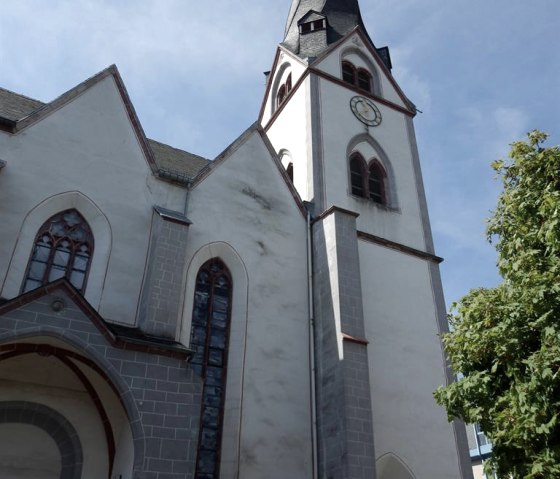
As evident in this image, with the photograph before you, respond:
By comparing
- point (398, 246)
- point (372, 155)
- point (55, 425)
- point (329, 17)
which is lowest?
point (55, 425)

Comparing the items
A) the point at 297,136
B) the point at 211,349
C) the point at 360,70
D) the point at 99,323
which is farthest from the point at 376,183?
the point at 99,323

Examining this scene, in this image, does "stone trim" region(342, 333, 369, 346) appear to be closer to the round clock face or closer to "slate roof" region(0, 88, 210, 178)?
"slate roof" region(0, 88, 210, 178)

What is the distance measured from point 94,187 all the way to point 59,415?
5.17m

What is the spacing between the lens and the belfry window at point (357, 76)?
22203mm

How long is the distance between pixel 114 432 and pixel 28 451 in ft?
4.80

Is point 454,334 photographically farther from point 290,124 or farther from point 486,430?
point 290,124

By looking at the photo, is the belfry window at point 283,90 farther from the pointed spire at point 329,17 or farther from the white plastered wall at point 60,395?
the white plastered wall at point 60,395

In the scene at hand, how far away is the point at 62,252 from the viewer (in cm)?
1227

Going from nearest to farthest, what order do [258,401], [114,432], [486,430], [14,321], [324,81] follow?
[14,321] → [486,430] → [114,432] → [258,401] → [324,81]

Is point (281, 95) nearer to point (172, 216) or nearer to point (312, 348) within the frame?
point (172, 216)

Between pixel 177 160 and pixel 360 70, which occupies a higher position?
pixel 360 70

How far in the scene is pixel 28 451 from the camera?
10.1 m

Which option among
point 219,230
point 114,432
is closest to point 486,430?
point 114,432

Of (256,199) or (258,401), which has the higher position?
(256,199)
